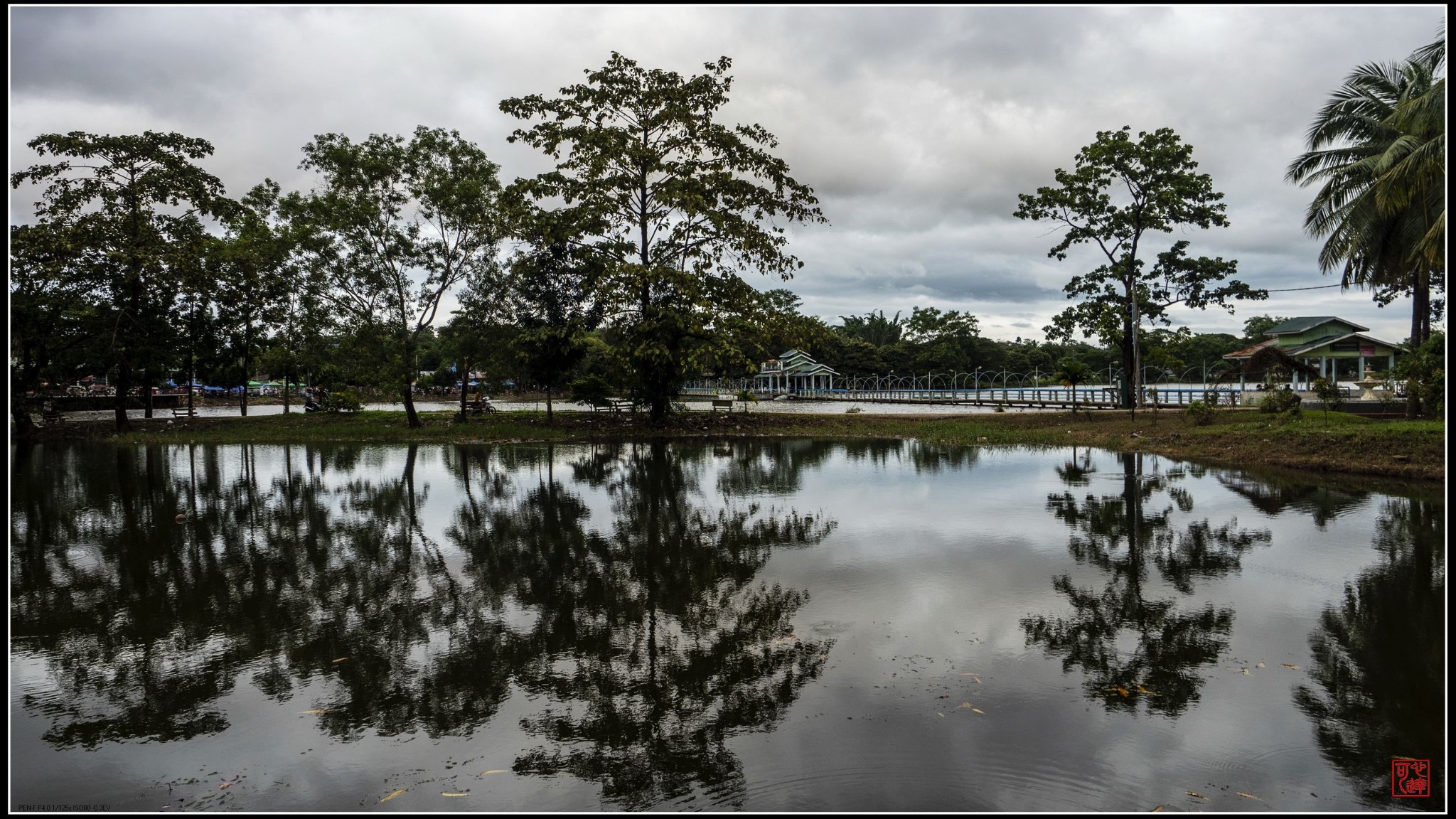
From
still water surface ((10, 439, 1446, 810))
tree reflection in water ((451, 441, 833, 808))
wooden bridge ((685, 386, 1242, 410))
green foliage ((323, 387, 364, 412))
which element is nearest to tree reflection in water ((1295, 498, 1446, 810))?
still water surface ((10, 439, 1446, 810))

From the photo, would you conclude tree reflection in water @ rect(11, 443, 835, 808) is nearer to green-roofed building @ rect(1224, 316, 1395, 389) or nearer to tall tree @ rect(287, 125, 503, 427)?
tall tree @ rect(287, 125, 503, 427)

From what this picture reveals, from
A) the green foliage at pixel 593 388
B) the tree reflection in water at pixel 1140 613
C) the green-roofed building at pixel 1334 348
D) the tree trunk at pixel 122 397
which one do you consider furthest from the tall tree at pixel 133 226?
the green-roofed building at pixel 1334 348

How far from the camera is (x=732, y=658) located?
5152mm

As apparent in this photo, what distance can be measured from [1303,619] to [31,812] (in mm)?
7715

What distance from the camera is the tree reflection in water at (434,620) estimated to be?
13.9 ft

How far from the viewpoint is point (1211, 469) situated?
1511cm

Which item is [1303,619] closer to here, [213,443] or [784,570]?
[784,570]

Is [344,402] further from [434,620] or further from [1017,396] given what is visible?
[1017,396]

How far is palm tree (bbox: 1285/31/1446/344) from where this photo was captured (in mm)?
16047

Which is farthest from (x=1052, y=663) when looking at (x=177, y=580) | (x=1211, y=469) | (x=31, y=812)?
(x=1211, y=469)

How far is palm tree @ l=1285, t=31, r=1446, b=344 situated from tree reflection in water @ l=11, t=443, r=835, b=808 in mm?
15390

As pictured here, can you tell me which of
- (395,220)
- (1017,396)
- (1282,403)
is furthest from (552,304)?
(1017,396)

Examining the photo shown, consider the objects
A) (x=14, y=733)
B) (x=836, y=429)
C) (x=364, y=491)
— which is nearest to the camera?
(x=14, y=733)

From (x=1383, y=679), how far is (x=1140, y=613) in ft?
5.05
